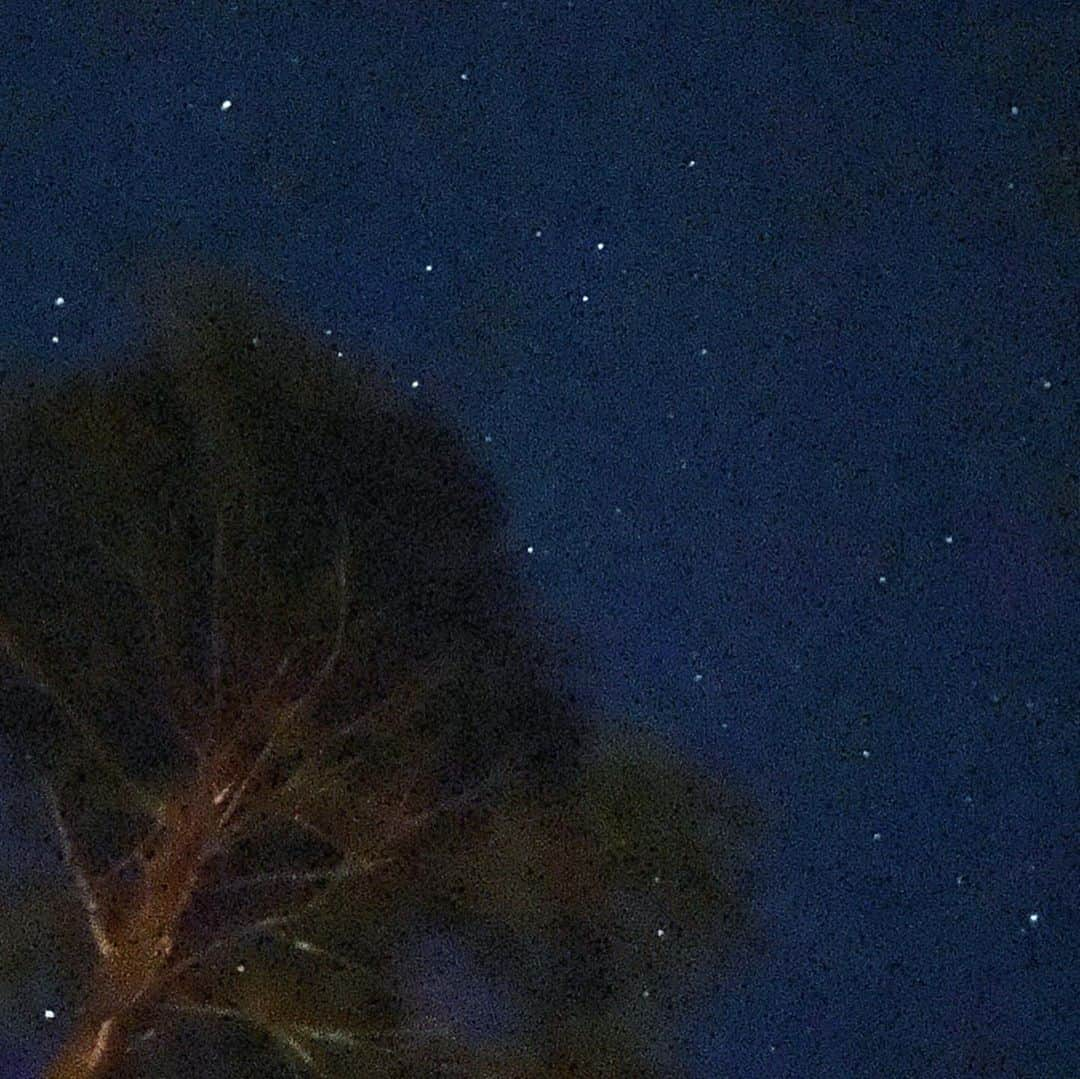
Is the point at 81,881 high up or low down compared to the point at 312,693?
down

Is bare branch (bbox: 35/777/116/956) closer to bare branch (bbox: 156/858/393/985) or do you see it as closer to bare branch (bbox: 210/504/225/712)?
bare branch (bbox: 156/858/393/985)

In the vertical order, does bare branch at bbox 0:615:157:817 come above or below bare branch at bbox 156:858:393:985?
above

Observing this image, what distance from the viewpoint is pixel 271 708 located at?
1.85 metres

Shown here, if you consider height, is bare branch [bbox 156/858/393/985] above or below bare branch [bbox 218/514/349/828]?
below

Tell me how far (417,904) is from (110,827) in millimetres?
384

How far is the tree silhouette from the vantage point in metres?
1.84

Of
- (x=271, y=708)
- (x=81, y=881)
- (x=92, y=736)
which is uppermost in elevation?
(x=271, y=708)

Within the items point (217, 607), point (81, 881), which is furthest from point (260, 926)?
point (217, 607)

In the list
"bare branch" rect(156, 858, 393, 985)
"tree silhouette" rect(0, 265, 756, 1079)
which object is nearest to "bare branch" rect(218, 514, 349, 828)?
"tree silhouette" rect(0, 265, 756, 1079)

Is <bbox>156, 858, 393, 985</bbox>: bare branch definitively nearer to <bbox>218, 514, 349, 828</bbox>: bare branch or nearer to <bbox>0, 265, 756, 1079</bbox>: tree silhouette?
<bbox>0, 265, 756, 1079</bbox>: tree silhouette

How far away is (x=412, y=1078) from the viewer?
1.95 m

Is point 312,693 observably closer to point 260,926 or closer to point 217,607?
point 217,607

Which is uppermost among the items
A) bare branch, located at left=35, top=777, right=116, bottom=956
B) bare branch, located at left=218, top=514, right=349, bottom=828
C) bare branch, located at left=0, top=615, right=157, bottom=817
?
bare branch, located at left=218, top=514, right=349, bottom=828

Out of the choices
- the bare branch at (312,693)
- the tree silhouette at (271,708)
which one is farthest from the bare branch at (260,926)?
the bare branch at (312,693)
